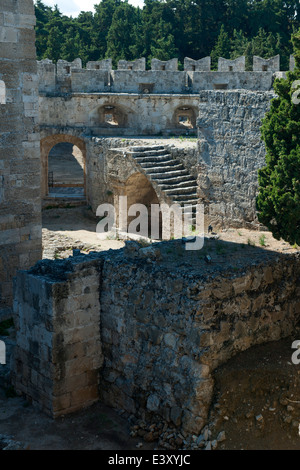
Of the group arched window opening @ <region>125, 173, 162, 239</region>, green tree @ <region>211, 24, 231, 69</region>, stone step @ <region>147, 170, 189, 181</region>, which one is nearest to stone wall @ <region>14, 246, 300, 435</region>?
stone step @ <region>147, 170, 189, 181</region>

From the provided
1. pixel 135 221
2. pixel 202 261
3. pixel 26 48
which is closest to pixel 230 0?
pixel 135 221

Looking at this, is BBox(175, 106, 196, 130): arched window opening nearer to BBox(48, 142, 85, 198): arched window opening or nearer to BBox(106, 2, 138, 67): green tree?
BBox(48, 142, 85, 198): arched window opening

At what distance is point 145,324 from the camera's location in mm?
9453

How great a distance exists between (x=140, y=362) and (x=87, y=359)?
0.94 metres

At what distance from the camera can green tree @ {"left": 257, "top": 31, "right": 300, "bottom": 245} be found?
10500 millimetres

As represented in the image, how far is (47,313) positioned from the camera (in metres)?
9.75

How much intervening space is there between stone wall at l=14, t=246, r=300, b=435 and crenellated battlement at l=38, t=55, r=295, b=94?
15.1m

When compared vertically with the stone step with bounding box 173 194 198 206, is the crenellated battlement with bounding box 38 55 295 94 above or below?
above

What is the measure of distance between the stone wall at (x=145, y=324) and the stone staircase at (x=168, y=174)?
6704 millimetres

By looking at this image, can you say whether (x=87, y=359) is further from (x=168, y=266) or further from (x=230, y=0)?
(x=230, y=0)

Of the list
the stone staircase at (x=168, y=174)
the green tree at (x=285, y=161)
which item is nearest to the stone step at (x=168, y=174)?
the stone staircase at (x=168, y=174)

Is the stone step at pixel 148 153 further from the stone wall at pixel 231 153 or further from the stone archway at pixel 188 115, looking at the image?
the stone archway at pixel 188 115

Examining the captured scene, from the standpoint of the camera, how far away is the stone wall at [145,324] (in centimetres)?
887

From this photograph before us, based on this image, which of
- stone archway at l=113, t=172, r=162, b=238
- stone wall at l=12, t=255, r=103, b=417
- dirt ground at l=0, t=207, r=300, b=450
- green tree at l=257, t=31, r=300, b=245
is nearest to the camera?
dirt ground at l=0, t=207, r=300, b=450
